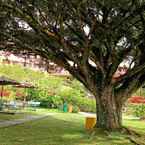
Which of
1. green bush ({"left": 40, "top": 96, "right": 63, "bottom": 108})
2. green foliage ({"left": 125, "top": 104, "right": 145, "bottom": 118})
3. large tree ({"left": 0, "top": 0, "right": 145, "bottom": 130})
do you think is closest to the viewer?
large tree ({"left": 0, "top": 0, "right": 145, "bottom": 130})

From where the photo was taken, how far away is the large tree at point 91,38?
1675cm

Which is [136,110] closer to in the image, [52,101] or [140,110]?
[140,110]

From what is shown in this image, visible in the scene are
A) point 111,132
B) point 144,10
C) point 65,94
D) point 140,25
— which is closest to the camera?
point 144,10

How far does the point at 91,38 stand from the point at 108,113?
13.0 feet

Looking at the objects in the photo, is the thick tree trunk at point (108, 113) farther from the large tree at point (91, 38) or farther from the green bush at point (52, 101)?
the green bush at point (52, 101)

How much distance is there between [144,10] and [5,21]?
609 centimetres

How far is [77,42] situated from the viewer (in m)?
21.0

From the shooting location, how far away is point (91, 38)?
18766 mm

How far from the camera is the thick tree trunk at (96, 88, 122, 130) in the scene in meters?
20.8

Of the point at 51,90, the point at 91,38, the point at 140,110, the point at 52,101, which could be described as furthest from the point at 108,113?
the point at 51,90

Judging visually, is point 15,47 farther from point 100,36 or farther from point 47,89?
point 47,89

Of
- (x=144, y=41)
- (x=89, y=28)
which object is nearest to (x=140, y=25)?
(x=144, y=41)

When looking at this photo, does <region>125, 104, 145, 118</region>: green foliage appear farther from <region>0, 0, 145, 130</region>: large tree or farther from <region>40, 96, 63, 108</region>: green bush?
<region>0, 0, 145, 130</region>: large tree

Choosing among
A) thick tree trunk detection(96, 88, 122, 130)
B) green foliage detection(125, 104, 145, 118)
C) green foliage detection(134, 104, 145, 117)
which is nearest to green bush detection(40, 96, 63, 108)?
green foliage detection(125, 104, 145, 118)
